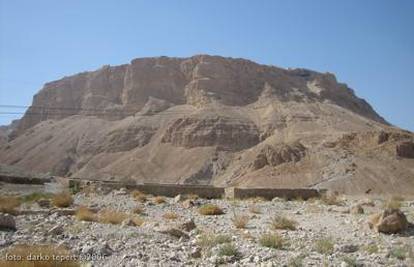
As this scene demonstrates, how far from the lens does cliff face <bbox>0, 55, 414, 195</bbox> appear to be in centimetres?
5609

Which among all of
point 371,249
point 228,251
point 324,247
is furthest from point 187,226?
point 371,249

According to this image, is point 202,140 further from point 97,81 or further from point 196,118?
point 97,81

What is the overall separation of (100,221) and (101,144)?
254 ft

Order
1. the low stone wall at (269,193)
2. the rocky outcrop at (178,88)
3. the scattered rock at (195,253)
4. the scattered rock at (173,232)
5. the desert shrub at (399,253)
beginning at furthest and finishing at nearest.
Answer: the rocky outcrop at (178,88) < the low stone wall at (269,193) < the scattered rock at (173,232) < the desert shrub at (399,253) < the scattered rock at (195,253)

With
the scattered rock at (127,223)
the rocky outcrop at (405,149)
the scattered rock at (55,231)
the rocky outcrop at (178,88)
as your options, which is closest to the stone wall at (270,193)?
the scattered rock at (127,223)

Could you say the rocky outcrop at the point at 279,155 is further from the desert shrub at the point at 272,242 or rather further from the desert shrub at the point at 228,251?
the desert shrub at the point at 228,251

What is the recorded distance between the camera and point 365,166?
5094 centimetres

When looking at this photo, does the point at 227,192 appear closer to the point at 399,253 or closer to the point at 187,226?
the point at 187,226

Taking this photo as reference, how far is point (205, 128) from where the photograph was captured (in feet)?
269

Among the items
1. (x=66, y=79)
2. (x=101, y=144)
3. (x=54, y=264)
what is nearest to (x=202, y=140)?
(x=101, y=144)

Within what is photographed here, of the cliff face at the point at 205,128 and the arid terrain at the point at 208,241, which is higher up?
the cliff face at the point at 205,128

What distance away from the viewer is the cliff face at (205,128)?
5609 cm

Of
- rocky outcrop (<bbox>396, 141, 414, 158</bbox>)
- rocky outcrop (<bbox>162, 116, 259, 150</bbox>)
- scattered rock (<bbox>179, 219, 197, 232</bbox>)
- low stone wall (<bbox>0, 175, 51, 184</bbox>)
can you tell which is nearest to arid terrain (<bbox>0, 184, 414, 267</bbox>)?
scattered rock (<bbox>179, 219, 197, 232</bbox>)

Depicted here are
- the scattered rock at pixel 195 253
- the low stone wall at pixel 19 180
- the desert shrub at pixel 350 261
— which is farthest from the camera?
the low stone wall at pixel 19 180
